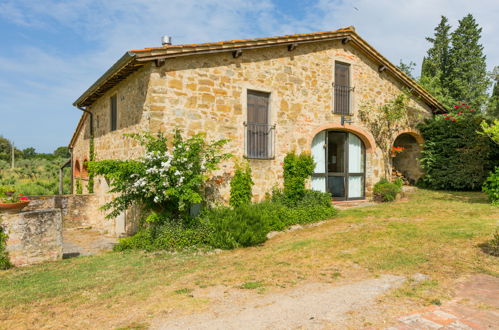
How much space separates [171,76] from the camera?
788cm

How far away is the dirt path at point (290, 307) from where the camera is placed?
3.46m

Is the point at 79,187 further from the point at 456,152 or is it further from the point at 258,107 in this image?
the point at 456,152

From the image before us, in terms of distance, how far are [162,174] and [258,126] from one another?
3.51 metres

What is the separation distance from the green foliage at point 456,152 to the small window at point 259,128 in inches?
296

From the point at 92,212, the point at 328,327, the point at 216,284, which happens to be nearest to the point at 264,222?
the point at 216,284

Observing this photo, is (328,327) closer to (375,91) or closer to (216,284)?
(216,284)

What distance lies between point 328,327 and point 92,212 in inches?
398

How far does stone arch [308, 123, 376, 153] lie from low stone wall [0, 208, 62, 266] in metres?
7.26

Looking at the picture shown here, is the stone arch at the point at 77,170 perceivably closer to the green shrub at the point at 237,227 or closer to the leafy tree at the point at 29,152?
the green shrub at the point at 237,227

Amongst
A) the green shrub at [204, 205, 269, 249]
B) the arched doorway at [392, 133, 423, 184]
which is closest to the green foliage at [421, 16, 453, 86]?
the arched doorway at [392, 133, 423, 184]

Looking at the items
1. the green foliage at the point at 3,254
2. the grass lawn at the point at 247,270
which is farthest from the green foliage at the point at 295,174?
Answer: the green foliage at the point at 3,254

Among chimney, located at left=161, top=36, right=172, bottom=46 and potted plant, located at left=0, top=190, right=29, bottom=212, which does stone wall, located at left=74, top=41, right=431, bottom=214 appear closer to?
chimney, located at left=161, top=36, right=172, bottom=46

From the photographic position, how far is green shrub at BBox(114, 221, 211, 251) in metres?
7.16

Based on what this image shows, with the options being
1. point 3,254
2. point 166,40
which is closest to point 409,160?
point 166,40
